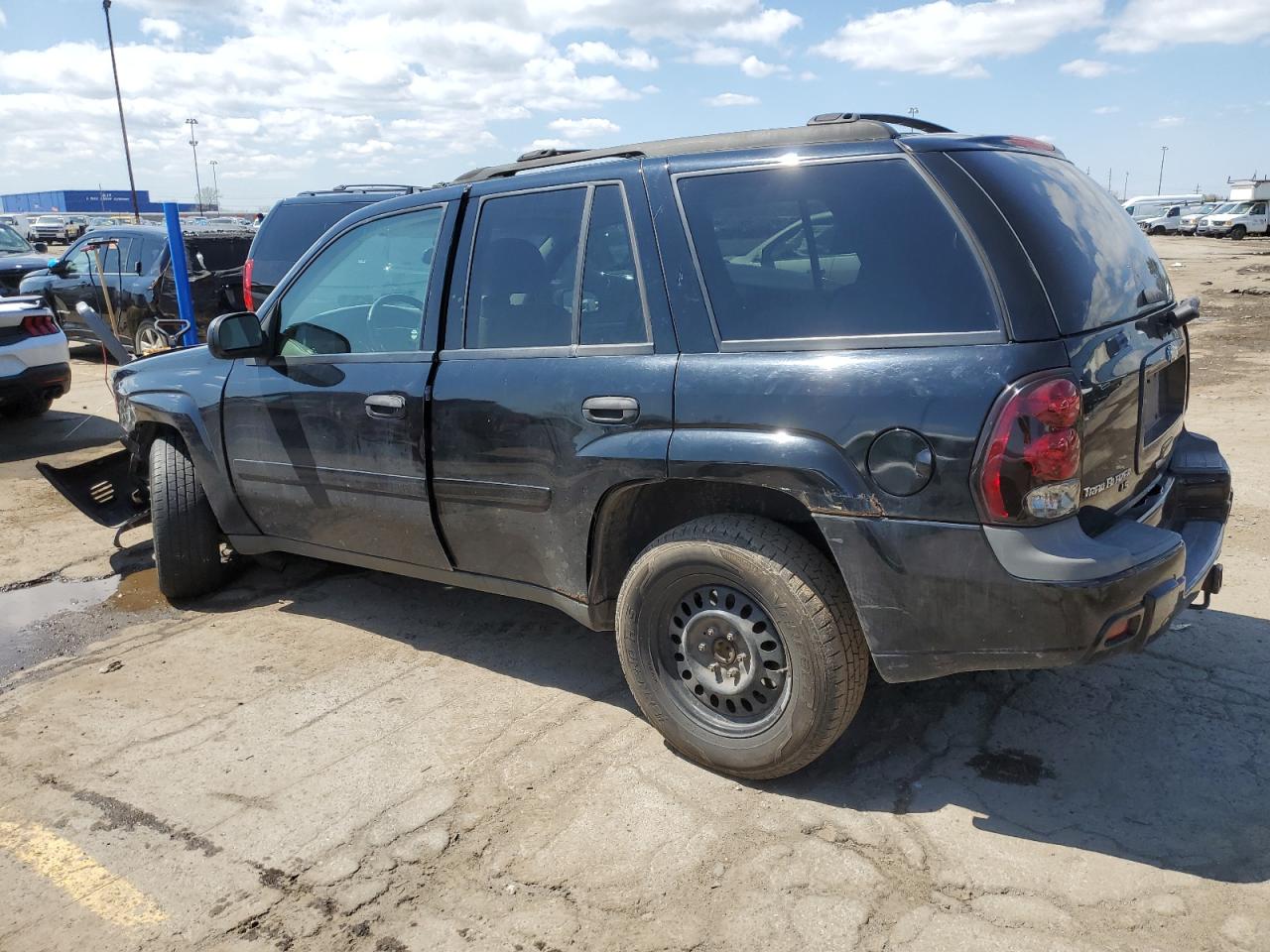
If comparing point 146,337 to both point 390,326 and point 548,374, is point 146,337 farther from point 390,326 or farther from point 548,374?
point 548,374

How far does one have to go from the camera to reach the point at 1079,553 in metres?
2.61

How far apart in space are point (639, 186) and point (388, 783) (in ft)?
7.18

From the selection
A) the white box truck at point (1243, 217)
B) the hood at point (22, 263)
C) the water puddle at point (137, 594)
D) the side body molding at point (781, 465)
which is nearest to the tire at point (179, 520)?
the water puddle at point (137, 594)

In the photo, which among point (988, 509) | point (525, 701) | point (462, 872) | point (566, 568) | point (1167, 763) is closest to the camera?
point (988, 509)

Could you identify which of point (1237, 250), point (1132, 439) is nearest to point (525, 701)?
point (1132, 439)

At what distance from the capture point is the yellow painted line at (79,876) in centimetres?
274

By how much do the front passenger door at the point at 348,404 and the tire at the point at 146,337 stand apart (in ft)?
28.6

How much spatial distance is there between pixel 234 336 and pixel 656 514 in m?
2.13

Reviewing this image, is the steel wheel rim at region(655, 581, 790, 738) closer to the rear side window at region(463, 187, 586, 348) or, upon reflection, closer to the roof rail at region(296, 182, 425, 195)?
the rear side window at region(463, 187, 586, 348)

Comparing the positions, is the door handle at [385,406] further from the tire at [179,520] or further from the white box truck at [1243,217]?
the white box truck at [1243,217]

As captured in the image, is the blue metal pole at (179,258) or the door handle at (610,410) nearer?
the door handle at (610,410)

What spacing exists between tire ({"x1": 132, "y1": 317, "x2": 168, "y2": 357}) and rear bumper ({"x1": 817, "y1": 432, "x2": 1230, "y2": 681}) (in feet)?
37.9

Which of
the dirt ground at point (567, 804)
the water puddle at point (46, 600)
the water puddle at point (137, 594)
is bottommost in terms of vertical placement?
the water puddle at point (46, 600)

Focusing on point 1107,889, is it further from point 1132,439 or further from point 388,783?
point 388,783
